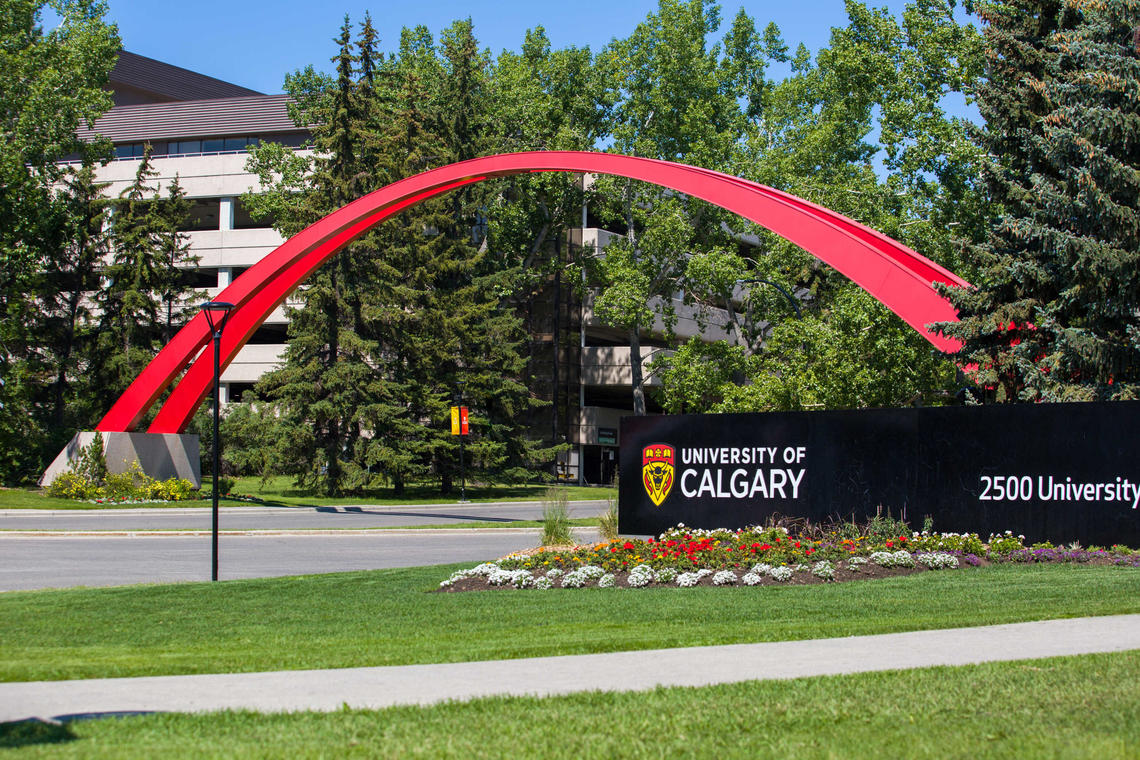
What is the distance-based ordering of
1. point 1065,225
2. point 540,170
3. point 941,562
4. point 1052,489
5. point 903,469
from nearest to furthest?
point 941,562, point 1052,489, point 903,469, point 1065,225, point 540,170

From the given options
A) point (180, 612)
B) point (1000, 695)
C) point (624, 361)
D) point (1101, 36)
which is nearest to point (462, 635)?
point (180, 612)

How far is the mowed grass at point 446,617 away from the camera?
8516 mm

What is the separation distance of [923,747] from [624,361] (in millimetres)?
54661

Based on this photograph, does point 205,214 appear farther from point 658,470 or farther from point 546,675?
point 546,675

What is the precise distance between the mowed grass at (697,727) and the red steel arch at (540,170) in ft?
53.6

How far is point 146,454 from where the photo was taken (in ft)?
116

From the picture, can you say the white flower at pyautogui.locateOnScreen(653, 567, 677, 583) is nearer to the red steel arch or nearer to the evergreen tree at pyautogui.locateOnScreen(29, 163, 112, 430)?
the red steel arch

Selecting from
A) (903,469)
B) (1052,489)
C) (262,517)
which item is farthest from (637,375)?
(1052,489)

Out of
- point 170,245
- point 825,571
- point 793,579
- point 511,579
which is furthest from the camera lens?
point 170,245

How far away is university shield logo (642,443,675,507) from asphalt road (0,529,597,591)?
3283mm

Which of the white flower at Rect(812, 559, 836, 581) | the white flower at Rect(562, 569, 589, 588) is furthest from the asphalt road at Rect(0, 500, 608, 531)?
the white flower at Rect(812, 559, 836, 581)

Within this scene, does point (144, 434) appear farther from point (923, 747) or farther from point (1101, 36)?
point (923, 747)

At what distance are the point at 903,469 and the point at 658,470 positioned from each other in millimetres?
4021

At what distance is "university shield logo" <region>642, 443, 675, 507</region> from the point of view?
18125 millimetres
